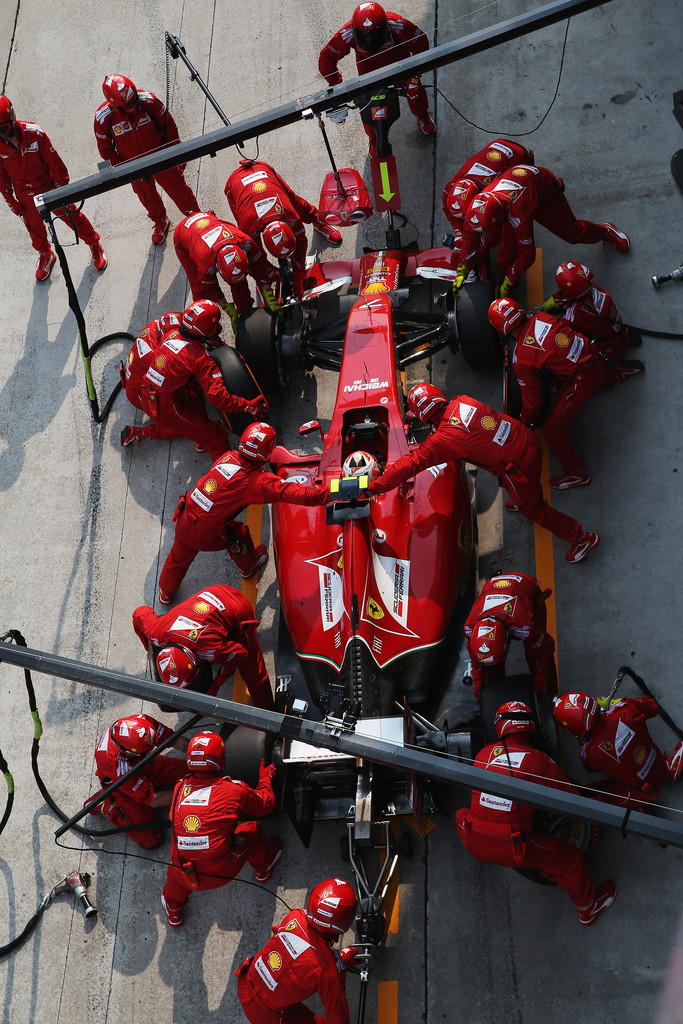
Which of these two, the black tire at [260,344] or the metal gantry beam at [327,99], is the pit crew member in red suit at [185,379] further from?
the metal gantry beam at [327,99]

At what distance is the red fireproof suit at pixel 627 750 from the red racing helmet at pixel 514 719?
1.30ft

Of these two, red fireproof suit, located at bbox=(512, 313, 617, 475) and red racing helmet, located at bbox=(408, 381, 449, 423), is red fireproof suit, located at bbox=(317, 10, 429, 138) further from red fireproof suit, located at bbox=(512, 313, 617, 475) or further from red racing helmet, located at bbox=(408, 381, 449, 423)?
red racing helmet, located at bbox=(408, 381, 449, 423)

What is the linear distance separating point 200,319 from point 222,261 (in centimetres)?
67

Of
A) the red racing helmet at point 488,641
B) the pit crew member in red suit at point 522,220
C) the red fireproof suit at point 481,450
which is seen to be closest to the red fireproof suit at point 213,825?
the red racing helmet at point 488,641

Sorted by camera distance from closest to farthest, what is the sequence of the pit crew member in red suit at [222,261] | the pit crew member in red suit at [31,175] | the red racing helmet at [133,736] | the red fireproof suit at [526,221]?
the red racing helmet at [133,736], the red fireproof suit at [526,221], the pit crew member in red suit at [222,261], the pit crew member in red suit at [31,175]

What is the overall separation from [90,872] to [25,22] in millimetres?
10579

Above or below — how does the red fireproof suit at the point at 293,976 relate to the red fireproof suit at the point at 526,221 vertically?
below

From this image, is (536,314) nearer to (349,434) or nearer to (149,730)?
(349,434)

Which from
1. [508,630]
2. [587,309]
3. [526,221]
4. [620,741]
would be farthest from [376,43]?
[620,741]

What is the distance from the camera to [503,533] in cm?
845

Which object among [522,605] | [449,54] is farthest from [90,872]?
[449,54]

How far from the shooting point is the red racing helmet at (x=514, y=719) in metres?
6.52

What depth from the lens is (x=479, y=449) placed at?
295 inches

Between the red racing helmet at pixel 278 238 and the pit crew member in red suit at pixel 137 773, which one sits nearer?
the pit crew member in red suit at pixel 137 773
